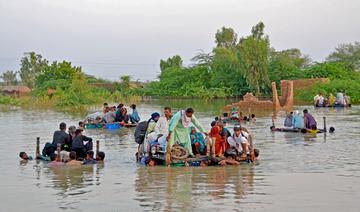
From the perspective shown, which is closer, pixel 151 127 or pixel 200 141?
pixel 200 141

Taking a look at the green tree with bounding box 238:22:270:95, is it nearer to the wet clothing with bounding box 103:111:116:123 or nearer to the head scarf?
the wet clothing with bounding box 103:111:116:123

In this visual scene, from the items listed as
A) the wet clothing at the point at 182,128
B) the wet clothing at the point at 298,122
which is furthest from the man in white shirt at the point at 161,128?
the wet clothing at the point at 298,122

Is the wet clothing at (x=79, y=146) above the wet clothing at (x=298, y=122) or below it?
below

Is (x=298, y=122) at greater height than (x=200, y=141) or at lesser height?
greater

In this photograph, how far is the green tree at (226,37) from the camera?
91312 mm

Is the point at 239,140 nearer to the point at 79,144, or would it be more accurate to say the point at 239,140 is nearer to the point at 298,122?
the point at 79,144

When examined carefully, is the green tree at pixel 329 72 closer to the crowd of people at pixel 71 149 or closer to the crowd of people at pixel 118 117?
the crowd of people at pixel 118 117

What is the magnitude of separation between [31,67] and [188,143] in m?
76.1

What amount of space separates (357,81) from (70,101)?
27958 millimetres

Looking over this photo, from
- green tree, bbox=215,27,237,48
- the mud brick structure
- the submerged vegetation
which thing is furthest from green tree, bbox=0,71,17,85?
the mud brick structure

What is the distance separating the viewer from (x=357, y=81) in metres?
60.8

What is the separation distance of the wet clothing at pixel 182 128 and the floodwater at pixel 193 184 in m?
0.69

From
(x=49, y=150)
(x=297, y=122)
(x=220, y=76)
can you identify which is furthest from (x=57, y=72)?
(x=49, y=150)

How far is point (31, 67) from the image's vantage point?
8769 cm
